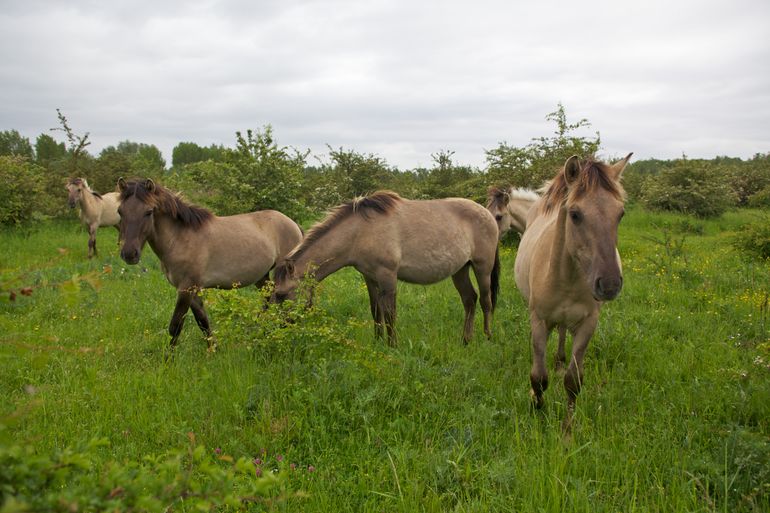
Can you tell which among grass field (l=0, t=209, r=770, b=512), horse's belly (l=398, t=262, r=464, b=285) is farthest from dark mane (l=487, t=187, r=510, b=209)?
grass field (l=0, t=209, r=770, b=512)

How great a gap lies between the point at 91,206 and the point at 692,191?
2188 cm

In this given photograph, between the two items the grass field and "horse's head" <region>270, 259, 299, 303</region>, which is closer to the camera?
the grass field

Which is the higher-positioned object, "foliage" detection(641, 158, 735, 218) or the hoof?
"foliage" detection(641, 158, 735, 218)

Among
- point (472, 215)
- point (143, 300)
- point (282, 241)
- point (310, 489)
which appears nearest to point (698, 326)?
point (472, 215)

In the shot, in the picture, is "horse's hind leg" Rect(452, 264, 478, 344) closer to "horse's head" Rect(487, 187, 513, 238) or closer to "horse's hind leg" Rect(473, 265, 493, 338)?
"horse's hind leg" Rect(473, 265, 493, 338)

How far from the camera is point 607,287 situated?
3.04 m

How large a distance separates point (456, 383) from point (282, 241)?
4.07 metres

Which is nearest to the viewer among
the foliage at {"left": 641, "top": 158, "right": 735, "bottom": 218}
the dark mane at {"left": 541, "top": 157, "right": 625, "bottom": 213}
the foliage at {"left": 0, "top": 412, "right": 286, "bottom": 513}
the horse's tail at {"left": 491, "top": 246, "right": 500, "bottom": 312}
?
the foliage at {"left": 0, "top": 412, "right": 286, "bottom": 513}

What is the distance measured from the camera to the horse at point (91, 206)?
13672 millimetres

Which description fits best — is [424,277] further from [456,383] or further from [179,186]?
[179,186]

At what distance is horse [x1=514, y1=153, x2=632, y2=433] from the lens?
10.4 feet

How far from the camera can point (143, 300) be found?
25.5ft

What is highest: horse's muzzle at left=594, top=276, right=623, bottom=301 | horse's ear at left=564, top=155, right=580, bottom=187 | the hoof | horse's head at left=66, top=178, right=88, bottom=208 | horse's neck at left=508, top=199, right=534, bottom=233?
horse's head at left=66, top=178, right=88, bottom=208

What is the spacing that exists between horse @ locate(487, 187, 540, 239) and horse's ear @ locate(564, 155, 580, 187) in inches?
238
